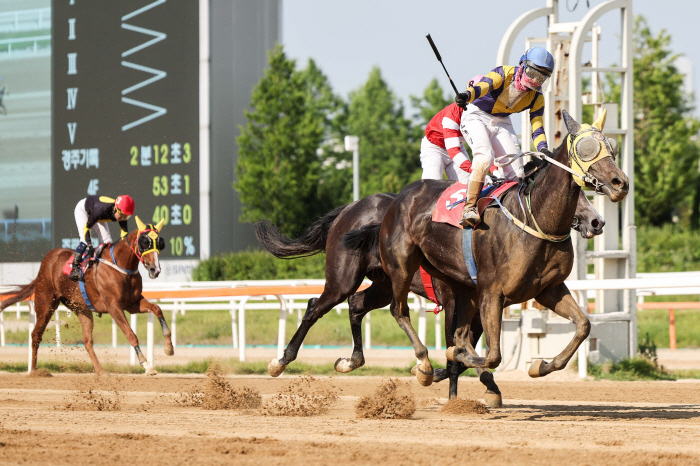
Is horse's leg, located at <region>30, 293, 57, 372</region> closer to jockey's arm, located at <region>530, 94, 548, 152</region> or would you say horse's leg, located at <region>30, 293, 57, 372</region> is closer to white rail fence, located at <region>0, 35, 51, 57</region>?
jockey's arm, located at <region>530, 94, 548, 152</region>

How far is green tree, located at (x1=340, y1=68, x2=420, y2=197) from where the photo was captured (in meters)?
33.1

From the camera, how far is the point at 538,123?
17.6 feet

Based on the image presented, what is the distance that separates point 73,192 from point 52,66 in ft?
8.05

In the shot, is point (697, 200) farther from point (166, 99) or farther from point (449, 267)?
point (449, 267)

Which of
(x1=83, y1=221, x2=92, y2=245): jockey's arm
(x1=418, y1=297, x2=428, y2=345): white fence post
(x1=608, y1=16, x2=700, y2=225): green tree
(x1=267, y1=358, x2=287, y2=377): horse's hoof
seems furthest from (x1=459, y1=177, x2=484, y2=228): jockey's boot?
(x1=608, y1=16, x2=700, y2=225): green tree

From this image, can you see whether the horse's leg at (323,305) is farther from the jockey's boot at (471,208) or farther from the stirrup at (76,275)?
the stirrup at (76,275)

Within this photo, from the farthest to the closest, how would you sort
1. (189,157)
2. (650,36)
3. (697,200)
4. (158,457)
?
(697,200), (650,36), (189,157), (158,457)

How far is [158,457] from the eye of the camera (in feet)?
11.9

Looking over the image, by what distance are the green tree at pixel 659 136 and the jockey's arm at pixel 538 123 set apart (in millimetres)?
17232

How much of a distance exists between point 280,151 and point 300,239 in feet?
48.7

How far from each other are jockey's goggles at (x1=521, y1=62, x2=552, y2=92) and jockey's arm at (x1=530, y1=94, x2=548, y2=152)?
0.18m

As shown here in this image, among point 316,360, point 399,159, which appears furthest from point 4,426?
point 399,159

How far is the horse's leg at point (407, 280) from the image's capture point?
5.34 meters

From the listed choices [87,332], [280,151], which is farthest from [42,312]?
[280,151]
